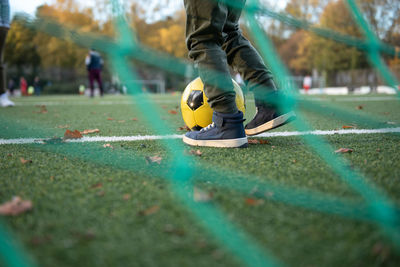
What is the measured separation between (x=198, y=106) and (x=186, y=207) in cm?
146

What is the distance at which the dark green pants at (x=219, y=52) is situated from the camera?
1847 millimetres

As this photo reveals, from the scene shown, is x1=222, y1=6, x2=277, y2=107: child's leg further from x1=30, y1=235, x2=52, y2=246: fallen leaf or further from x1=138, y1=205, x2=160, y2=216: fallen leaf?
x1=30, y1=235, x2=52, y2=246: fallen leaf

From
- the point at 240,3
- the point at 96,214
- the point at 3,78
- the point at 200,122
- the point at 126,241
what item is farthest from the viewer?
the point at 3,78

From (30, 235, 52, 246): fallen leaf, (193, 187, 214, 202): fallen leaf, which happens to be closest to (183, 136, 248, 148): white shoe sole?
(193, 187, 214, 202): fallen leaf

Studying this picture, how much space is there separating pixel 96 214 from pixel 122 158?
804 millimetres

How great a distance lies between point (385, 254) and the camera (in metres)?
0.83

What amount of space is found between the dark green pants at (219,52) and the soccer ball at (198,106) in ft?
0.62

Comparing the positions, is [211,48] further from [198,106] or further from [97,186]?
[97,186]

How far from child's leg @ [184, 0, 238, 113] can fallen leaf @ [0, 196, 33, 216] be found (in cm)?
118

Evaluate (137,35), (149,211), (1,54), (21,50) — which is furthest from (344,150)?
(21,50)

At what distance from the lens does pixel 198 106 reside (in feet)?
8.32

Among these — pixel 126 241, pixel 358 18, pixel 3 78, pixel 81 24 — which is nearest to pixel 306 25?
pixel 358 18

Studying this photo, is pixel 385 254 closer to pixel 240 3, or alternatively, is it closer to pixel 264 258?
pixel 264 258

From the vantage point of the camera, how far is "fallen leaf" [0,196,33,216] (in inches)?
43.9
